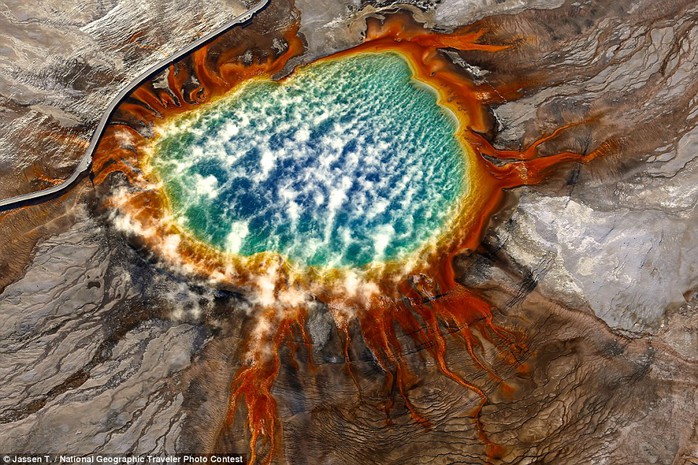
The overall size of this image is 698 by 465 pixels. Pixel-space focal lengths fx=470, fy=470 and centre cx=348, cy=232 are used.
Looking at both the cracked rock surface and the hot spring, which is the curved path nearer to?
the cracked rock surface

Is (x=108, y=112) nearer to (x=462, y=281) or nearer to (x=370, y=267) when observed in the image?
(x=370, y=267)

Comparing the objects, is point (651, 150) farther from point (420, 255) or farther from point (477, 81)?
point (420, 255)

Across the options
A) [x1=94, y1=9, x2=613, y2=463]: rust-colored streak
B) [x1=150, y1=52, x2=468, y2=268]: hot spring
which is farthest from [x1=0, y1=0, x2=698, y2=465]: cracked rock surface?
[x1=150, y1=52, x2=468, y2=268]: hot spring

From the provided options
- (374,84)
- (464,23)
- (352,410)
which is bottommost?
(352,410)

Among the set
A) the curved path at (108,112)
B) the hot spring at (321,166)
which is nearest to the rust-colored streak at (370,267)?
the curved path at (108,112)

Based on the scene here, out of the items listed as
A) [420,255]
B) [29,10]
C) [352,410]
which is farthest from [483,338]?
[29,10]

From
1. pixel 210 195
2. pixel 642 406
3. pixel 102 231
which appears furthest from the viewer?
pixel 210 195

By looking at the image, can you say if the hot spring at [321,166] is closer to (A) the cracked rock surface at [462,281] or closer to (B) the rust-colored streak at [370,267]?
(B) the rust-colored streak at [370,267]
